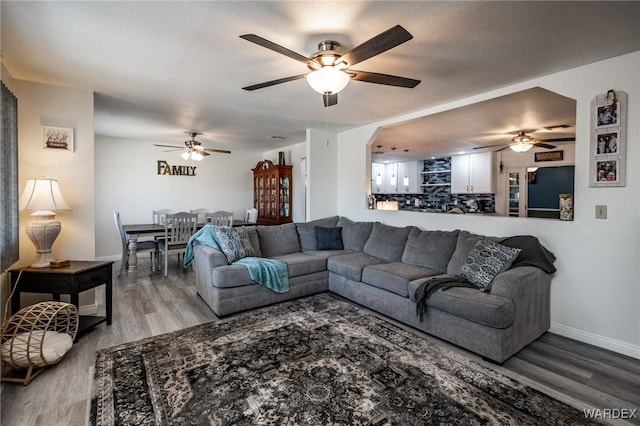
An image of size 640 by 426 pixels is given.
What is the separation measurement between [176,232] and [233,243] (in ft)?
5.64

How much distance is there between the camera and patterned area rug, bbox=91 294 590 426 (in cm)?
181

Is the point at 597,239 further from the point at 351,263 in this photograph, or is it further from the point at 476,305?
the point at 351,263

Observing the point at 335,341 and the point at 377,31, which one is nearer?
the point at 377,31

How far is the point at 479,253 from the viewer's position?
117 inches

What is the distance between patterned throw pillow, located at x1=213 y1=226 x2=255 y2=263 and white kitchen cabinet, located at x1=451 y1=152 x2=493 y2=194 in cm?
579

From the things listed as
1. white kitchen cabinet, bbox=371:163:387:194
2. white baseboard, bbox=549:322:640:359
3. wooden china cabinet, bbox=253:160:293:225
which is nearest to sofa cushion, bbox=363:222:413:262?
white baseboard, bbox=549:322:640:359

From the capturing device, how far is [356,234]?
4.62m

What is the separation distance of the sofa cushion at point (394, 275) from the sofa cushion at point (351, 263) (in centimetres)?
12

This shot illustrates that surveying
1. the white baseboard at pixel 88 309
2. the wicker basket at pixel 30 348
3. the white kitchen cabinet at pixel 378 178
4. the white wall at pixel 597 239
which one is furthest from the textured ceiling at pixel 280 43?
the white kitchen cabinet at pixel 378 178

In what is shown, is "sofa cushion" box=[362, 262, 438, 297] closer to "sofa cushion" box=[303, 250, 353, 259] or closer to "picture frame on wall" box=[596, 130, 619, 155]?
"sofa cushion" box=[303, 250, 353, 259]

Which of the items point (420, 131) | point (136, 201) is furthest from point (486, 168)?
point (136, 201)

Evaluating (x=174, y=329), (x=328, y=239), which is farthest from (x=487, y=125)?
(x=174, y=329)

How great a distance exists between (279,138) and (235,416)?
4968 mm

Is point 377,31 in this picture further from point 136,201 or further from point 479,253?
point 136,201
